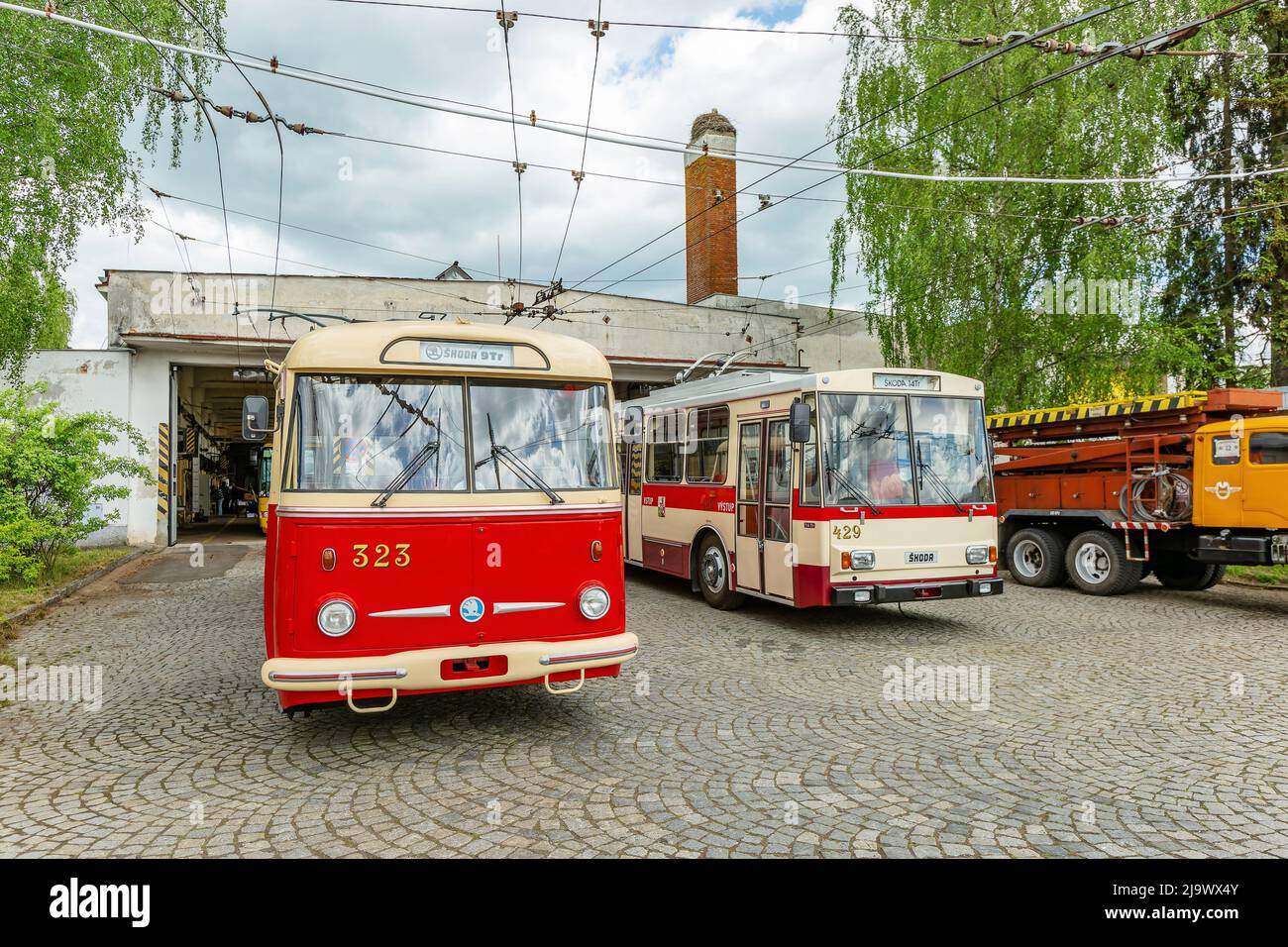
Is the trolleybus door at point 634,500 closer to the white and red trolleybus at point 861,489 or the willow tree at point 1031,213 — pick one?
the white and red trolleybus at point 861,489

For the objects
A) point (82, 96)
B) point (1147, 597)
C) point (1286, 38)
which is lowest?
point (1147, 597)

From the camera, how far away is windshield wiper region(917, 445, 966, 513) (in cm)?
963

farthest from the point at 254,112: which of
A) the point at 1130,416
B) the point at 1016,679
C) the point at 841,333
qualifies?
the point at 841,333

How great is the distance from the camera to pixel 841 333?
94.7 ft

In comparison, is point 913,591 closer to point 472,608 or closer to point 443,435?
point 472,608

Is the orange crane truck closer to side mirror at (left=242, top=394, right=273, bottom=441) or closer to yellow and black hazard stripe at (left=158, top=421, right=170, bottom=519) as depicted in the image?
side mirror at (left=242, top=394, right=273, bottom=441)

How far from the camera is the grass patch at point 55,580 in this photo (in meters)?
10.5

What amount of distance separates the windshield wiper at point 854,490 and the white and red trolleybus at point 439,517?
4.03 metres

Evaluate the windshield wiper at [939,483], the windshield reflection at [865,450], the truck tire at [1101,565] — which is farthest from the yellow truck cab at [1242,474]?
the windshield reflection at [865,450]

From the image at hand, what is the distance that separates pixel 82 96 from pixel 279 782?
1364 centimetres

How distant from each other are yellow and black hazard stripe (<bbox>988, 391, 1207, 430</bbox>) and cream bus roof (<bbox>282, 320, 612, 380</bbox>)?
9.32 metres
